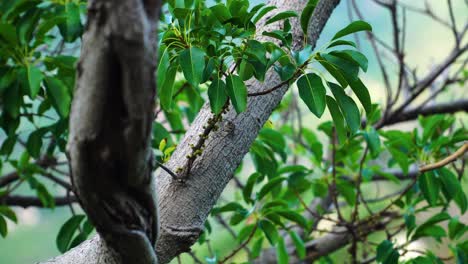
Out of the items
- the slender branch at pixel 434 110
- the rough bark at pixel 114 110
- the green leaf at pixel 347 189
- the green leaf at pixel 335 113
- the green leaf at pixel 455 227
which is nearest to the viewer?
the rough bark at pixel 114 110

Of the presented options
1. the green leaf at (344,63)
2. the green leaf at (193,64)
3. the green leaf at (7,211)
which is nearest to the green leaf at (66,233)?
the green leaf at (7,211)

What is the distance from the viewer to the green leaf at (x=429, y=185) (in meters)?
1.35

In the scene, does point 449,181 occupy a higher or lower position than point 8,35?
lower

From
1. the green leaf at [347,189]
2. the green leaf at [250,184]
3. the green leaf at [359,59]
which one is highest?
the green leaf at [359,59]

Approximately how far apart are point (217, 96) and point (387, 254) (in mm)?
695

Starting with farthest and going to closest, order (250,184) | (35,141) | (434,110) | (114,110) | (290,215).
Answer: (434,110), (250,184), (290,215), (35,141), (114,110)

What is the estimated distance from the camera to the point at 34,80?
802 mm

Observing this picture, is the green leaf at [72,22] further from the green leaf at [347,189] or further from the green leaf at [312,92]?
the green leaf at [347,189]

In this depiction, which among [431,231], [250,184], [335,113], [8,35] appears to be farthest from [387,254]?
[8,35]

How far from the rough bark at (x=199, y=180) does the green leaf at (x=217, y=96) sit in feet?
0.20

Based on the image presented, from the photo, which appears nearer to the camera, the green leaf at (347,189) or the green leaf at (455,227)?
the green leaf at (455,227)

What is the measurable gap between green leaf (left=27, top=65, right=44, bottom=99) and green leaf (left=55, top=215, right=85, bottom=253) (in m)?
0.56

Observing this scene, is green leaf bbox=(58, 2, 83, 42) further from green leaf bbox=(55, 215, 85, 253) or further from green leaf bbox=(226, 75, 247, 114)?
green leaf bbox=(55, 215, 85, 253)

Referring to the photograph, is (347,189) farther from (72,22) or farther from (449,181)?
(72,22)
